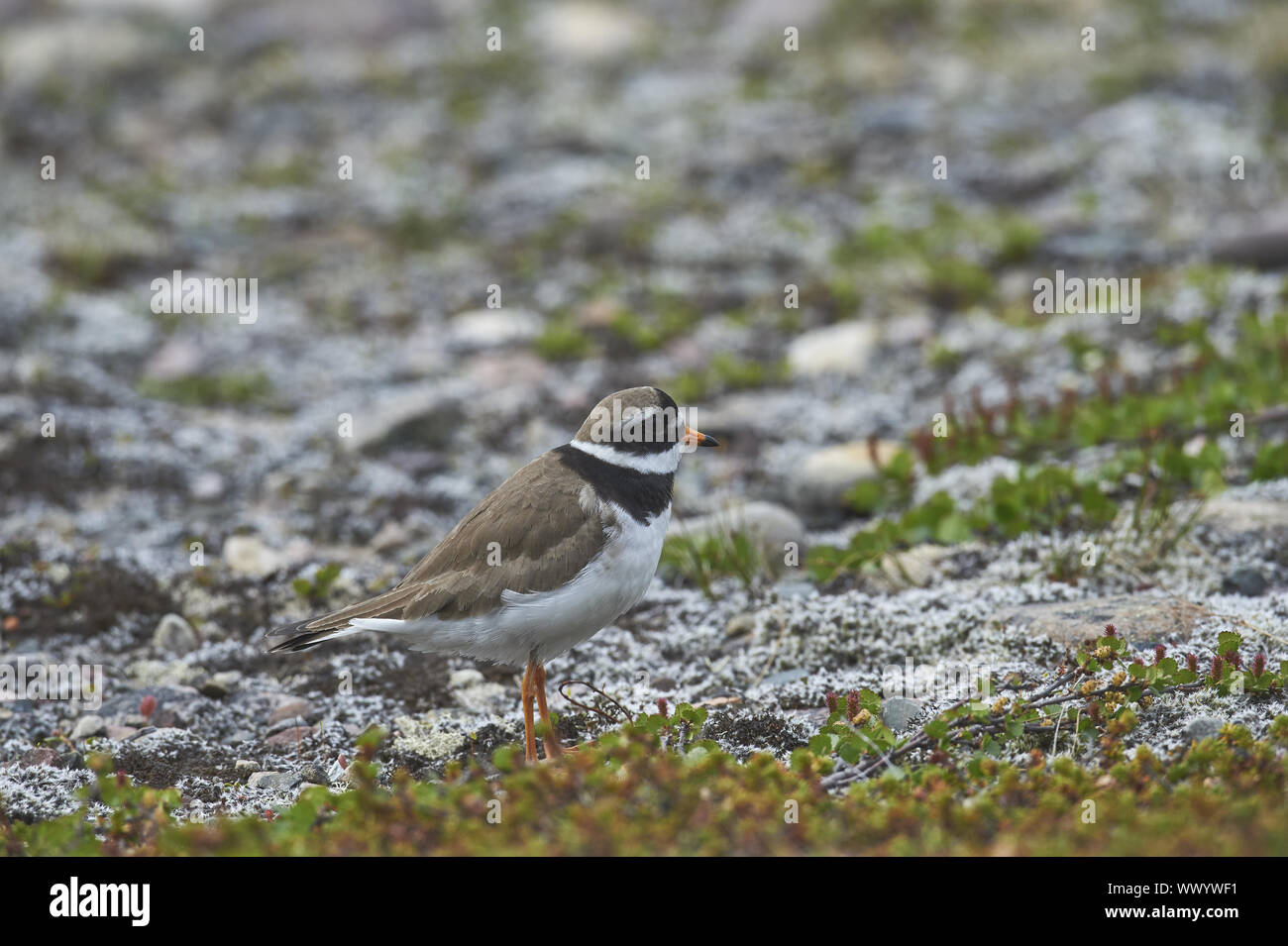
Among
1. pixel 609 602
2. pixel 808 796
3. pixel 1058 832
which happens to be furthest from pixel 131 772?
pixel 1058 832

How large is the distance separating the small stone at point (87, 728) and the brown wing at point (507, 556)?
1.42m

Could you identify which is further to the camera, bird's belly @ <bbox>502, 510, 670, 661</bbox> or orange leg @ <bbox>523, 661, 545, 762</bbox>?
orange leg @ <bbox>523, 661, 545, 762</bbox>

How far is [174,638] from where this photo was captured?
8.52m

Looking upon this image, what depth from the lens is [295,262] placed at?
1528 centimetres

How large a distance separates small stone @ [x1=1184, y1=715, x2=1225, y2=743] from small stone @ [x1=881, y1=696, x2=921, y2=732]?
1.29 metres

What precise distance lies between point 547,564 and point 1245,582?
14.2ft

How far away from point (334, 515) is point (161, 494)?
61.4 inches

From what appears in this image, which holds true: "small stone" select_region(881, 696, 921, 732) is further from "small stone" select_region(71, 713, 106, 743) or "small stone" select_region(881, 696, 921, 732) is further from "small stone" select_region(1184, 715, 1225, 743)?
"small stone" select_region(71, 713, 106, 743)

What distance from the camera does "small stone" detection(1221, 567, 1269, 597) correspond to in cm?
779

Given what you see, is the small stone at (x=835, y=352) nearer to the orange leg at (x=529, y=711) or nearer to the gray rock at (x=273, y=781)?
the orange leg at (x=529, y=711)

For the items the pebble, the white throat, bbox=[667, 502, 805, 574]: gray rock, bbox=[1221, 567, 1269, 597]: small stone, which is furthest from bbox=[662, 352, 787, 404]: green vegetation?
the pebble

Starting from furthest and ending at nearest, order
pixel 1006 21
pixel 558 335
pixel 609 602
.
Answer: pixel 1006 21 → pixel 558 335 → pixel 609 602
